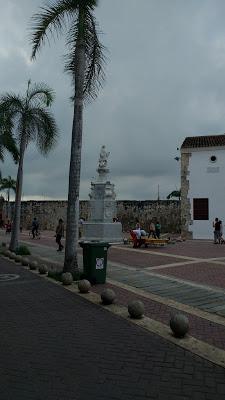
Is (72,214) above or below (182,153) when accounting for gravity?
below

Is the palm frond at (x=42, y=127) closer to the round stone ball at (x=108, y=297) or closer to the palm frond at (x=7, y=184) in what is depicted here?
the round stone ball at (x=108, y=297)

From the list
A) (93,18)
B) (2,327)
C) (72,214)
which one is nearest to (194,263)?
(72,214)

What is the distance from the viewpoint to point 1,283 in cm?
1097

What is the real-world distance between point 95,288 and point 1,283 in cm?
253

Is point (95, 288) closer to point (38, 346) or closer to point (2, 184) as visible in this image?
point (38, 346)

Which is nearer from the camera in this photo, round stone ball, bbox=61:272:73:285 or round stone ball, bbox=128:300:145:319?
round stone ball, bbox=128:300:145:319

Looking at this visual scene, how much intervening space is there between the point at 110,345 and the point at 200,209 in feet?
83.0

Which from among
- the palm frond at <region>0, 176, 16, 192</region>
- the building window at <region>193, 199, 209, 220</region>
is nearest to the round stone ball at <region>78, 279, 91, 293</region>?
the building window at <region>193, 199, 209, 220</region>

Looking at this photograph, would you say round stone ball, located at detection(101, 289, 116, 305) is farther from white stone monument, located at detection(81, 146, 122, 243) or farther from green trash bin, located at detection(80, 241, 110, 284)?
white stone monument, located at detection(81, 146, 122, 243)

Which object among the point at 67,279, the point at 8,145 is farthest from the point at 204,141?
the point at 67,279

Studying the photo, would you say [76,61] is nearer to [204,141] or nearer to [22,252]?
[22,252]

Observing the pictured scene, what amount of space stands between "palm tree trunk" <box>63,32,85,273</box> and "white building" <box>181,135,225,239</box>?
19699 mm

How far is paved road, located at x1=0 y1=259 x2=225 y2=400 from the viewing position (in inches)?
164

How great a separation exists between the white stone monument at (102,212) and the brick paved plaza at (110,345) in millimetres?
13109
